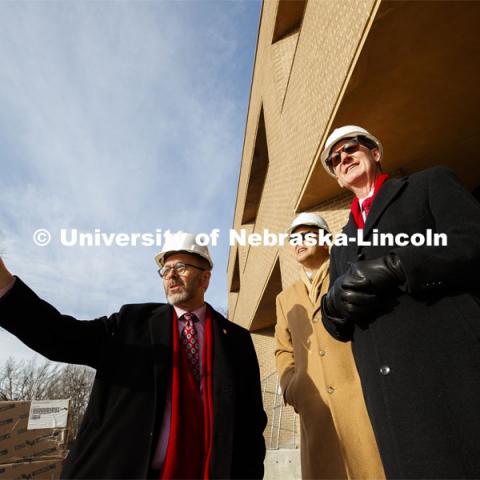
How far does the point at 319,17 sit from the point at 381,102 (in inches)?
77.9

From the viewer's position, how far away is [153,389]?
187cm

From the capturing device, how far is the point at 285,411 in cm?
1018

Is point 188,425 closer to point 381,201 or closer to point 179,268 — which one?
→ point 179,268

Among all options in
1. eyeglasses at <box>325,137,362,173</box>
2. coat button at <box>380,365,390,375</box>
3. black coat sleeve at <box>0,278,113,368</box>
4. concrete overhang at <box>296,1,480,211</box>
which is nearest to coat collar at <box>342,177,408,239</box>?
eyeglasses at <box>325,137,362,173</box>

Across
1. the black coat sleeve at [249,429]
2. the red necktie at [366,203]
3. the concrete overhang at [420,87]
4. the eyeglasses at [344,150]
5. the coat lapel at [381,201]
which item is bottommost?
the black coat sleeve at [249,429]

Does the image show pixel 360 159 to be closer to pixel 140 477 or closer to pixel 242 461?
pixel 242 461

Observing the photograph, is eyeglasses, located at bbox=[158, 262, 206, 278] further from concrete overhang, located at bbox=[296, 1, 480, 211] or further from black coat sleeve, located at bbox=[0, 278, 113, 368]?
concrete overhang, located at bbox=[296, 1, 480, 211]

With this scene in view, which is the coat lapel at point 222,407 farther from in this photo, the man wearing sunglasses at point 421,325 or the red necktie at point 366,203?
the red necktie at point 366,203

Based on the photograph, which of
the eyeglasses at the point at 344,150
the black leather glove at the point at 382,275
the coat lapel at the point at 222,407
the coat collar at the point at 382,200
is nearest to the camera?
the black leather glove at the point at 382,275

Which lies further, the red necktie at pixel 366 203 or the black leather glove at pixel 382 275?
the red necktie at pixel 366 203

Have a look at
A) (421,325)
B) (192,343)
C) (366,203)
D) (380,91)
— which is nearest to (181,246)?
(192,343)

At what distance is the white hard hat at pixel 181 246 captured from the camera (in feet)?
8.37

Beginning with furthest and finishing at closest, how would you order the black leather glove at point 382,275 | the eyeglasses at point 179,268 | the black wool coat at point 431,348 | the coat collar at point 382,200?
the eyeglasses at point 179,268 < the coat collar at point 382,200 < the black leather glove at point 382,275 < the black wool coat at point 431,348

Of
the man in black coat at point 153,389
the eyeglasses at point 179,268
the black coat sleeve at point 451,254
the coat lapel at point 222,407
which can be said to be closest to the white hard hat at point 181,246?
the eyeglasses at point 179,268
